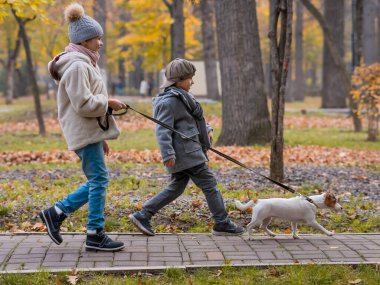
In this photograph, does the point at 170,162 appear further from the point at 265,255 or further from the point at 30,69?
the point at 30,69

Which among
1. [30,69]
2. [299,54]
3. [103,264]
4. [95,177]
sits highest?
[299,54]

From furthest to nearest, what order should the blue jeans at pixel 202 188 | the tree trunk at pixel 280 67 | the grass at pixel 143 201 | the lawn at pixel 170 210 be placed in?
the tree trunk at pixel 280 67, the grass at pixel 143 201, the blue jeans at pixel 202 188, the lawn at pixel 170 210

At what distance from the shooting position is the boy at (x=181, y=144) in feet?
18.3

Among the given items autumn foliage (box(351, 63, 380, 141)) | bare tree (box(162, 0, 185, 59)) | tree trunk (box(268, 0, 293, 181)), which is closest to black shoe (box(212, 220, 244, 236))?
tree trunk (box(268, 0, 293, 181))

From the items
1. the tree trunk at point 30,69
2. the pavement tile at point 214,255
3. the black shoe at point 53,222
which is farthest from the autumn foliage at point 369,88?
the black shoe at point 53,222

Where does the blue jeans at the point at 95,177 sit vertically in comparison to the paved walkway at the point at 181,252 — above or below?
above

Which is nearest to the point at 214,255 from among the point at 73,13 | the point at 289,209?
the point at 289,209

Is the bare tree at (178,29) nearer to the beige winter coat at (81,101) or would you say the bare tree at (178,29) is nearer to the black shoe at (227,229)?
the black shoe at (227,229)

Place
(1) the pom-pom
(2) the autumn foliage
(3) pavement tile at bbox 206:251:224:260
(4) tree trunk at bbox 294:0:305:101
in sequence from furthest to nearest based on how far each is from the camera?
(4) tree trunk at bbox 294:0:305:101 → (2) the autumn foliage → (1) the pom-pom → (3) pavement tile at bbox 206:251:224:260

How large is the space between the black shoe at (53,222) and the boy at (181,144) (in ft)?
2.75

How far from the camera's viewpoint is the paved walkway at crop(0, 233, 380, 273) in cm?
478

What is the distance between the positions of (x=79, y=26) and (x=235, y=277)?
245cm

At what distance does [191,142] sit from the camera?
5660 mm

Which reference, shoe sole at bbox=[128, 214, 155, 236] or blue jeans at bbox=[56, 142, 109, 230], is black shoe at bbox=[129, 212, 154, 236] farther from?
blue jeans at bbox=[56, 142, 109, 230]
